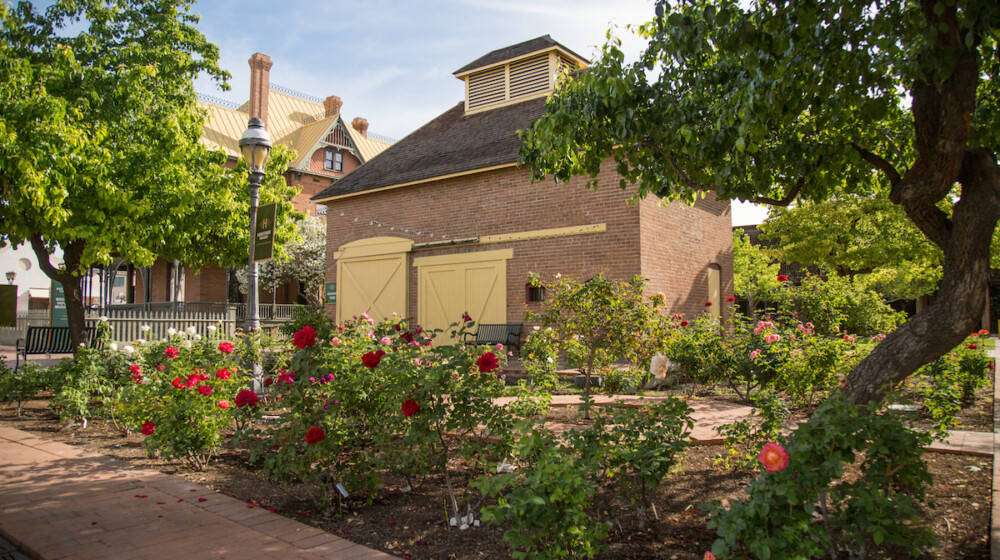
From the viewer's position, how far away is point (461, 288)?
13680mm

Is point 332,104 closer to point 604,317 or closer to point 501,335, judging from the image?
point 501,335

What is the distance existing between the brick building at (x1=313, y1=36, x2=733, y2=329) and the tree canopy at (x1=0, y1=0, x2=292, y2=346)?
4.41m

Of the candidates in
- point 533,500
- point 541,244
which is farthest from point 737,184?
point 541,244

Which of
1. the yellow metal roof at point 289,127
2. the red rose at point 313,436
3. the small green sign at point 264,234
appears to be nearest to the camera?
the red rose at point 313,436

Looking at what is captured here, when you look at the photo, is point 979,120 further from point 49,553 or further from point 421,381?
point 49,553

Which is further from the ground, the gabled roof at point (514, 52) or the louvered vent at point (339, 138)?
the louvered vent at point (339, 138)

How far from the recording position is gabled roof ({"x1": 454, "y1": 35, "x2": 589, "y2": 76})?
48.4 ft

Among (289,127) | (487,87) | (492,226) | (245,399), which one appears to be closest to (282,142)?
(289,127)

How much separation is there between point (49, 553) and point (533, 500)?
2.67 metres

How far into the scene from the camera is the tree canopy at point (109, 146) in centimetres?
746

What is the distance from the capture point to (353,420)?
172 inches

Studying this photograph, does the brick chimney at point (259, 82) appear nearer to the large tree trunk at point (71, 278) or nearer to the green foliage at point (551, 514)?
the large tree trunk at point (71, 278)

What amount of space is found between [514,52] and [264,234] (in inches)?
378

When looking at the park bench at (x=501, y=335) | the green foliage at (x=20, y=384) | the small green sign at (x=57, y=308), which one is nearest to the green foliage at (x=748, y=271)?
the park bench at (x=501, y=335)
